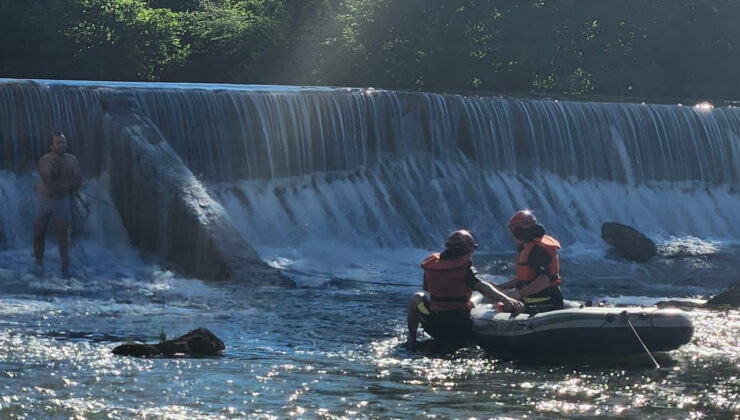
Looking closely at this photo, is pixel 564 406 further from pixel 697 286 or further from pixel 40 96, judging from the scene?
pixel 40 96

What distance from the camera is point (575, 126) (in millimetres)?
27469

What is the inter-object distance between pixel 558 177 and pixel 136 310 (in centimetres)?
1221

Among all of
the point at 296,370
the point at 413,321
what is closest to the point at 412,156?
the point at 413,321

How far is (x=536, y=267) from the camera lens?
14.0m

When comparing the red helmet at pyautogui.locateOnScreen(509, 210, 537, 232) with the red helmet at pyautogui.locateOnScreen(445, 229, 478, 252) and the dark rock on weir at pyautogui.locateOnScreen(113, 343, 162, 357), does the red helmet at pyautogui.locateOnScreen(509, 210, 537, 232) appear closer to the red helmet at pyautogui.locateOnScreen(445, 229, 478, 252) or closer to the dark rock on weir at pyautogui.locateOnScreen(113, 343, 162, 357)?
the red helmet at pyautogui.locateOnScreen(445, 229, 478, 252)

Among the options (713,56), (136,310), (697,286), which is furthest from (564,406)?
(713,56)

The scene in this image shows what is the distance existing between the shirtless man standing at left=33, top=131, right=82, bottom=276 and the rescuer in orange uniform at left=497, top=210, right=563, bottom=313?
22.9 ft

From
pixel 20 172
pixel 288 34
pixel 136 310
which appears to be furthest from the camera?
pixel 288 34

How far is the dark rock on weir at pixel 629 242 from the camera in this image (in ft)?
76.8

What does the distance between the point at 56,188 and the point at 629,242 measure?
9449 mm

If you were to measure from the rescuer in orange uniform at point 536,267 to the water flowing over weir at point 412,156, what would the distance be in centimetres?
867

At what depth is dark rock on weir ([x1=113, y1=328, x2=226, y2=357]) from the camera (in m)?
13.0

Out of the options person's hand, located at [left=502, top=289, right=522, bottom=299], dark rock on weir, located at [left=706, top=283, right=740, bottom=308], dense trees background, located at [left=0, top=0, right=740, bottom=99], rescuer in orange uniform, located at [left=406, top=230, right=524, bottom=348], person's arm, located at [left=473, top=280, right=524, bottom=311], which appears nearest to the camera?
person's arm, located at [left=473, top=280, right=524, bottom=311]

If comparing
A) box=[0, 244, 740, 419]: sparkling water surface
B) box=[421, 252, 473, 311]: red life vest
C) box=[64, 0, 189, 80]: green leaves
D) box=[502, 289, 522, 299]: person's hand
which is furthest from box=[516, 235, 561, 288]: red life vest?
box=[64, 0, 189, 80]: green leaves
